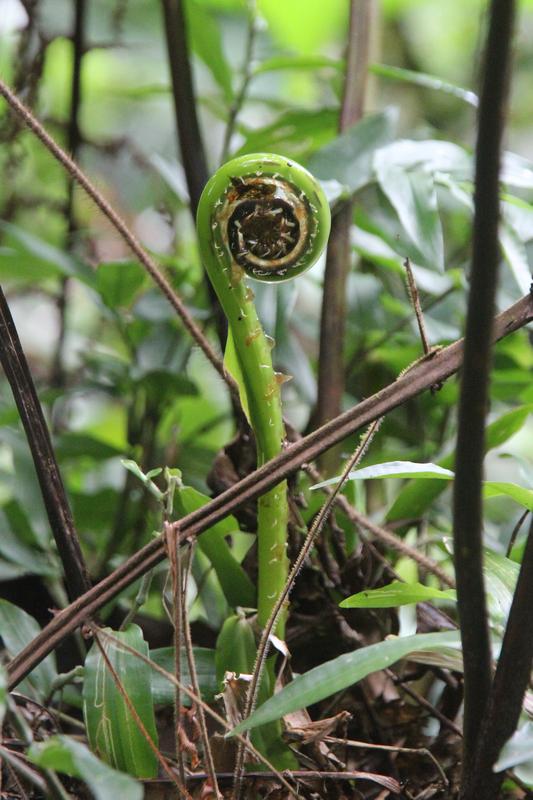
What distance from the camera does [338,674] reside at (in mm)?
424

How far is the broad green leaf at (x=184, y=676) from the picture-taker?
526 mm

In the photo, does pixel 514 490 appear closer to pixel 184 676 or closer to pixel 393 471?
pixel 393 471

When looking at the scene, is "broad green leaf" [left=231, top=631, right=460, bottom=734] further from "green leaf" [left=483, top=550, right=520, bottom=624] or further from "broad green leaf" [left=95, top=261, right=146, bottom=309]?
"broad green leaf" [left=95, top=261, right=146, bottom=309]

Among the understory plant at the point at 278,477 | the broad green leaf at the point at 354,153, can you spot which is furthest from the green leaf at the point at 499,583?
the broad green leaf at the point at 354,153

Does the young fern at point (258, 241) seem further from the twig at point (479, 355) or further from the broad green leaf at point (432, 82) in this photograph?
the broad green leaf at point (432, 82)

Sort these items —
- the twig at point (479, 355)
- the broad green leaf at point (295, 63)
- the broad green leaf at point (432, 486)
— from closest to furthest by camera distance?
1. the twig at point (479, 355)
2. the broad green leaf at point (432, 486)
3. the broad green leaf at point (295, 63)

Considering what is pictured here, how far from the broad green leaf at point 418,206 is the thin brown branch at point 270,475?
209 mm

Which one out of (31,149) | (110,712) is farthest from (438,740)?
(31,149)

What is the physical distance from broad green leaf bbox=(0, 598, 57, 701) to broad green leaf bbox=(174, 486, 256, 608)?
132 millimetres

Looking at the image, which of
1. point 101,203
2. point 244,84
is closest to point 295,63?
point 244,84

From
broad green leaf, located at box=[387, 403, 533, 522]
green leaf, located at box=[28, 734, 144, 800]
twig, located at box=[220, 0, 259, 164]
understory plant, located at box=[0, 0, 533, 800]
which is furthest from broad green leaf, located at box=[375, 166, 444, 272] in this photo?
green leaf, located at box=[28, 734, 144, 800]

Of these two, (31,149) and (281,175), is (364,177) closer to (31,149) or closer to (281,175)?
(281,175)

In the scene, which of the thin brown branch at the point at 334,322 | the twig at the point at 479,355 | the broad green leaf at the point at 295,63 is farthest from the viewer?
the broad green leaf at the point at 295,63

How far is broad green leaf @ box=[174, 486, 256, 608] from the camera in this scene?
1.89 feet
